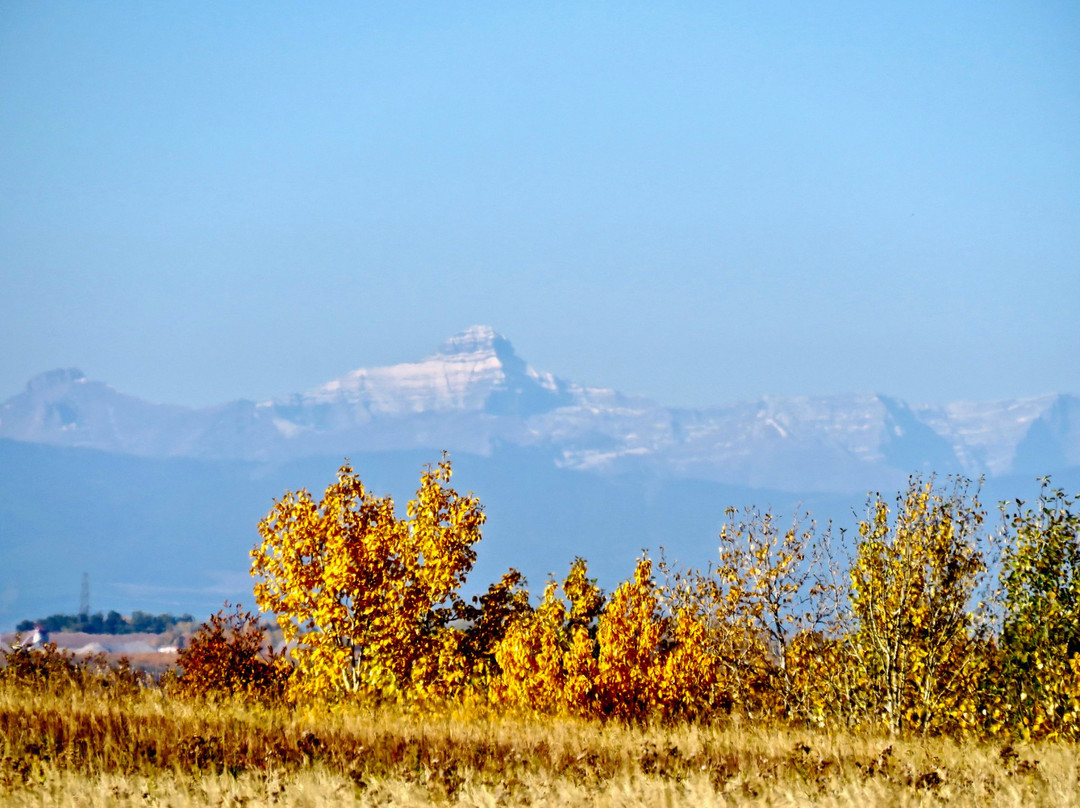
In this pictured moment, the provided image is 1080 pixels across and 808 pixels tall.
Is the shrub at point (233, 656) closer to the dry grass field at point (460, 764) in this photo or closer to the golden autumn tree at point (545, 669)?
the golden autumn tree at point (545, 669)

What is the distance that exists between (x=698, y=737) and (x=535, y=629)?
7.31 meters

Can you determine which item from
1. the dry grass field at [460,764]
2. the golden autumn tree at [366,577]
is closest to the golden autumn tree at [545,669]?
the golden autumn tree at [366,577]

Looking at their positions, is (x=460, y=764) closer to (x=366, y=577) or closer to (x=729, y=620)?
(x=729, y=620)

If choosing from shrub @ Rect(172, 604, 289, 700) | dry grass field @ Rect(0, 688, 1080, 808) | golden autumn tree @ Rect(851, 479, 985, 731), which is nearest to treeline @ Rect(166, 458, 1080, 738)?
golden autumn tree @ Rect(851, 479, 985, 731)

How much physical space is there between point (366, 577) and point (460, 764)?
45.9ft

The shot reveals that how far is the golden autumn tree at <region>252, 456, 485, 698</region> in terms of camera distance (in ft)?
96.0

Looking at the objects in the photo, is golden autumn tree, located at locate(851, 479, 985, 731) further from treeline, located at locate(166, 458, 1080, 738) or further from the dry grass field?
the dry grass field

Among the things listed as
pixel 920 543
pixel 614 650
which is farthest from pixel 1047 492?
pixel 614 650

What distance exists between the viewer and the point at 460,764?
1580 centimetres

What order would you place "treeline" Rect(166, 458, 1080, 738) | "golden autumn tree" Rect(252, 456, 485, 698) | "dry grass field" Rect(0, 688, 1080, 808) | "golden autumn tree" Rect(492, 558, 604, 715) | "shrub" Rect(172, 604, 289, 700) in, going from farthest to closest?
1. "shrub" Rect(172, 604, 289, 700)
2. "golden autumn tree" Rect(252, 456, 485, 698)
3. "golden autumn tree" Rect(492, 558, 604, 715)
4. "treeline" Rect(166, 458, 1080, 738)
5. "dry grass field" Rect(0, 688, 1080, 808)

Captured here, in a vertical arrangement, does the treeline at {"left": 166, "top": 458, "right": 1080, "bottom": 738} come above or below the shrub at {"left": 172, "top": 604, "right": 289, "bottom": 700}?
above

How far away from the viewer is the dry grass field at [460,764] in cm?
1348

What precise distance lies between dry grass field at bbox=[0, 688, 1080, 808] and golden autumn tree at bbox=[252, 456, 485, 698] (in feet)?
28.4

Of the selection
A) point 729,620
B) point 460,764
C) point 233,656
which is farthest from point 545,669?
point 233,656
